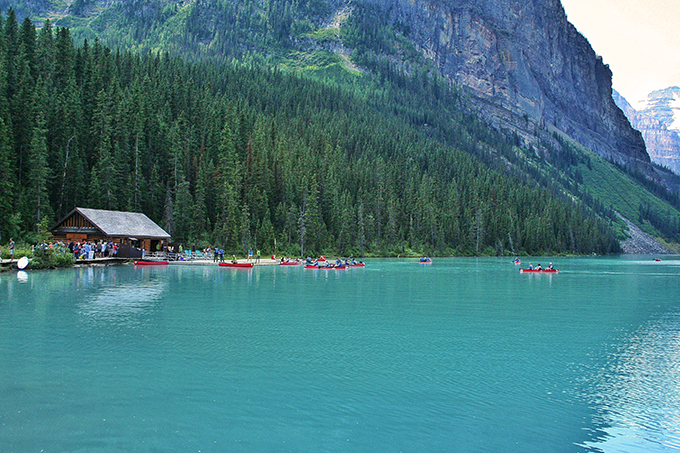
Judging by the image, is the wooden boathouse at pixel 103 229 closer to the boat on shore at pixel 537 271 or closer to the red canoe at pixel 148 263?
the red canoe at pixel 148 263

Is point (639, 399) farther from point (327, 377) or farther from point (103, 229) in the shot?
point (103, 229)

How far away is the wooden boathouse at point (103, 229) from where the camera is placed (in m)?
80.0

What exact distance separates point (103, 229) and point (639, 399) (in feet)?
248

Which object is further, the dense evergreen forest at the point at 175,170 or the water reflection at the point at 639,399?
the dense evergreen forest at the point at 175,170

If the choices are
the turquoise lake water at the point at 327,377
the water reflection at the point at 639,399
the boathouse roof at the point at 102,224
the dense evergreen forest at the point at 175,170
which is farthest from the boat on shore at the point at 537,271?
the water reflection at the point at 639,399

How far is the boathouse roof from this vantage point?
262 feet

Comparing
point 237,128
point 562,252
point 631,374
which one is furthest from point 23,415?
point 562,252

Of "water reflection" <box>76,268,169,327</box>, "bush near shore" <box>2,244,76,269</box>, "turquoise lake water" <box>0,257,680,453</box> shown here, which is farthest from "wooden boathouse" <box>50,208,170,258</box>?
"turquoise lake water" <box>0,257,680,453</box>

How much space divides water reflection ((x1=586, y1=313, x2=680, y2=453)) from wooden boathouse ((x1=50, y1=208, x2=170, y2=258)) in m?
71.3

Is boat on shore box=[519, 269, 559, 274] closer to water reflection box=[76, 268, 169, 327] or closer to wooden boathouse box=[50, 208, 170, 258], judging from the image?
water reflection box=[76, 268, 169, 327]

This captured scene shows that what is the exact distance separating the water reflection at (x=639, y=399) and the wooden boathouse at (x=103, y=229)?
71.3 m

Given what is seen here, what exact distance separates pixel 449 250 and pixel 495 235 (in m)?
22.4

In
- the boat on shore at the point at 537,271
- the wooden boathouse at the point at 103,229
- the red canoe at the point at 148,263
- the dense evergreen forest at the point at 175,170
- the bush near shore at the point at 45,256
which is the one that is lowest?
the boat on shore at the point at 537,271

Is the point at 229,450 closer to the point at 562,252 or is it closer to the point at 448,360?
the point at 448,360
